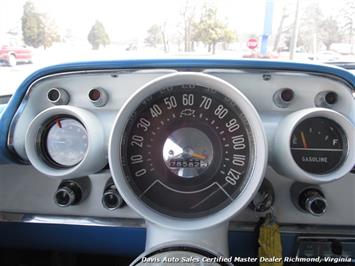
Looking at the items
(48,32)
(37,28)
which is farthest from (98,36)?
(37,28)

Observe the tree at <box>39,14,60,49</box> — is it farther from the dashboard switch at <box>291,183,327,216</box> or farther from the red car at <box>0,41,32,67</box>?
the dashboard switch at <box>291,183,327,216</box>

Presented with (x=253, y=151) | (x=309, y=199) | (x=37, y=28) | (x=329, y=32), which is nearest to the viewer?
(x=253, y=151)

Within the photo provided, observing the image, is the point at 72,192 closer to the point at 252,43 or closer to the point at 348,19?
the point at 348,19

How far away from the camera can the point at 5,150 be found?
4.92 feet

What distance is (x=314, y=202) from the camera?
56.1 inches

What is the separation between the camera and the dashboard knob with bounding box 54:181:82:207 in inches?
58.9

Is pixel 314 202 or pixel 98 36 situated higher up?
pixel 98 36

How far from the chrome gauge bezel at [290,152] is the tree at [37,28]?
3.41 meters

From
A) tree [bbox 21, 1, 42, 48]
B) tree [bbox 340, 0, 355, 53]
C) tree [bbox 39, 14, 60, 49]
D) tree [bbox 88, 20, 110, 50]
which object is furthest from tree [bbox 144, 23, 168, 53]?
tree [bbox 340, 0, 355, 53]

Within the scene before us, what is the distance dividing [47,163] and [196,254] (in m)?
0.70

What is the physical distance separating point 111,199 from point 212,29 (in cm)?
462

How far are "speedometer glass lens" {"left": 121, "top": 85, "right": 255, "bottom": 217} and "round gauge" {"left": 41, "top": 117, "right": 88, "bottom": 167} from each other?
0.29 meters

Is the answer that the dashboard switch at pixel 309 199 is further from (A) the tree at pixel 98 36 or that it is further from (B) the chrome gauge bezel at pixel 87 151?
(A) the tree at pixel 98 36

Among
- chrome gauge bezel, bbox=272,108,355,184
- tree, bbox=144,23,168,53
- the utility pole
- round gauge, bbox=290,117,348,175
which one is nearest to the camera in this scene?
chrome gauge bezel, bbox=272,108,355,184
